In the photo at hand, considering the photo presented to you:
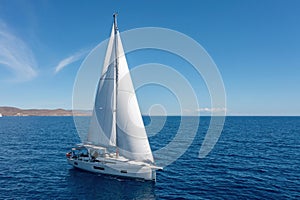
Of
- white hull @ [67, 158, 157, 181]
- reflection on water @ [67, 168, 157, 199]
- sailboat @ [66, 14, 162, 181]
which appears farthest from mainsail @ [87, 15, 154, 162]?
reflection on water @ [67, 168, 157, 199]

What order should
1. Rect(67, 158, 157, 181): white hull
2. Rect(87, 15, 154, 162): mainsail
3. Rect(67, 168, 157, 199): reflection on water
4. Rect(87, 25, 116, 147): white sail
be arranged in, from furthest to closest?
Rect(87, 25, 116, 147): white sail, Rect(87, 15, 154, 162): mainsail, Rect(67, 158, 157, 181): white hull, Rect(67, 168, 157, 199): reflection on water

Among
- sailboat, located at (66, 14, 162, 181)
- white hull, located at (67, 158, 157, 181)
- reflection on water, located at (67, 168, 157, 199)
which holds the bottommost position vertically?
reflection on water, located at (67, 168, 157, 199)

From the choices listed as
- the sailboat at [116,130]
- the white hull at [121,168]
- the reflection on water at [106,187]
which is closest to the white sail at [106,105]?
the sailboat at [116,130]

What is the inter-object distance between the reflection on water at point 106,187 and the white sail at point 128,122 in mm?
3979

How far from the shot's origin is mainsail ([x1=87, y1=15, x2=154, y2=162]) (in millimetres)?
31781

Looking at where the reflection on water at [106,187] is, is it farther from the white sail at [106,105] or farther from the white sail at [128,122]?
the white sail at [106,105]

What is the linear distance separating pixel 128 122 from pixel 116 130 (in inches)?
115

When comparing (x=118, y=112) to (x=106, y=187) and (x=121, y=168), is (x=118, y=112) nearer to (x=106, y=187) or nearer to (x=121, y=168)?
(x=121, y=168)

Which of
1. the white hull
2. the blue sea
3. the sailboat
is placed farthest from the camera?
the sailboat

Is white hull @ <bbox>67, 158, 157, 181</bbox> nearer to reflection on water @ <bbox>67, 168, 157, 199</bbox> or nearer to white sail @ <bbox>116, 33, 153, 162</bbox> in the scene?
reflection on water @ <bbox>67, 168, 157, 199</bbox>

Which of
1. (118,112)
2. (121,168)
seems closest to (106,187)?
(121,168)

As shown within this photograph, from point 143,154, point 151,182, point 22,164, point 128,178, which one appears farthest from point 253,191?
point 22,164

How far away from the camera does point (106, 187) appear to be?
2892 centimetres

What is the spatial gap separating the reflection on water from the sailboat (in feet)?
3.88
